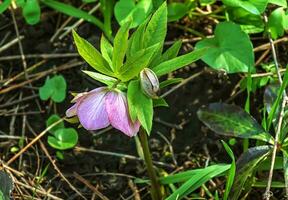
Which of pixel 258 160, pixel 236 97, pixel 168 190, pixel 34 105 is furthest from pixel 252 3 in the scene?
pixel 34 105

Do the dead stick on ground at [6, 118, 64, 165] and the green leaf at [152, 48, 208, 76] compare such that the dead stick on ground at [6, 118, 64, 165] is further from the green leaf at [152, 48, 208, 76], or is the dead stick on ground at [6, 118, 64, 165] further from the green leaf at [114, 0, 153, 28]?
the green leaf at [152, 48, 208, 76]

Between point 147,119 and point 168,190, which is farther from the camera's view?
point 168,190

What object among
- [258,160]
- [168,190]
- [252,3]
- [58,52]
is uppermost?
[252,3]

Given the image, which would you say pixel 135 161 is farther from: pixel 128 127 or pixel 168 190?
pixel 128 127

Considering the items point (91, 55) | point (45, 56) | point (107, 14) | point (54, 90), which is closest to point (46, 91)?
point (54, 90)

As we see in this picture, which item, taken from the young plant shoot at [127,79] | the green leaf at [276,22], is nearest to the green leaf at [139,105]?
the young plant shoot at [127,79]

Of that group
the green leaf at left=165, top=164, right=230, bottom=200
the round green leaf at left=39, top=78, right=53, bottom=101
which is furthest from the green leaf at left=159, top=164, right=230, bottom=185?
the round green leaf at left=39, top=78, right=53, bottom=101
